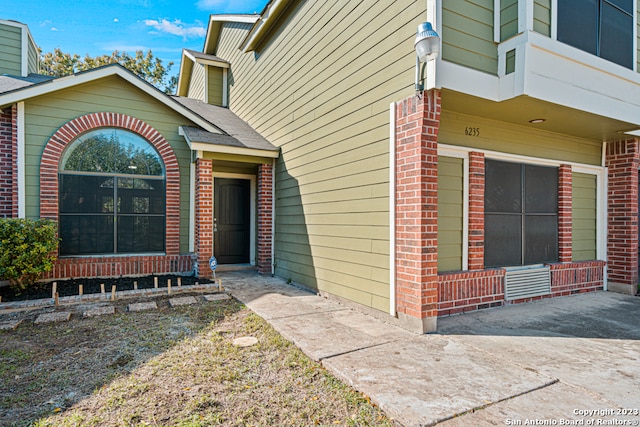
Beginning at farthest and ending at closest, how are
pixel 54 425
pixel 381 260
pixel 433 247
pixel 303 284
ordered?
pixel 303 284 < pixel 381 260 < pixel 433 247 < pixel 54 425

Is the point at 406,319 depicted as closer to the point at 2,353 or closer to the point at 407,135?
the point at 407,135

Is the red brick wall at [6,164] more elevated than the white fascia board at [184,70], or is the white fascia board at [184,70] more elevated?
the white fascia board at [184,70]

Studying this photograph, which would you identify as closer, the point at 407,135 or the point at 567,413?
the point at 567,413

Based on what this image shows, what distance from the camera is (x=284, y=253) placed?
7.34m

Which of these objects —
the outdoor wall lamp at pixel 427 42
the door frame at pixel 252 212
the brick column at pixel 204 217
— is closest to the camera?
the outdoor wall lamp at pixel 427 42

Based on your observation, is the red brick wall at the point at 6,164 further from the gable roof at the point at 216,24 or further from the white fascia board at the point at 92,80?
the gable roof at the point at 216,24

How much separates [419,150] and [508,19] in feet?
6.59

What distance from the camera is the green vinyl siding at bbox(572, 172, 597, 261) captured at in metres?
6.13

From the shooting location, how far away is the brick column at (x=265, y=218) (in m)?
7.77

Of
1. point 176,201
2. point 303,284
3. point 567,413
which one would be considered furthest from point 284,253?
point 567,413

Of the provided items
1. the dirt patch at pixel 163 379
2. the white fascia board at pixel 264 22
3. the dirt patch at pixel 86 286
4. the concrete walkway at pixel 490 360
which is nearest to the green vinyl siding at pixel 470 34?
the concrete walkway at pixel 490 360

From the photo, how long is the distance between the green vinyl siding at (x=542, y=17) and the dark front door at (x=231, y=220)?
21.7 feet

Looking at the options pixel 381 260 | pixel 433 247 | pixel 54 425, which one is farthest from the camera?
pixel 381 260

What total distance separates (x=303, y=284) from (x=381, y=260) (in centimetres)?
242
